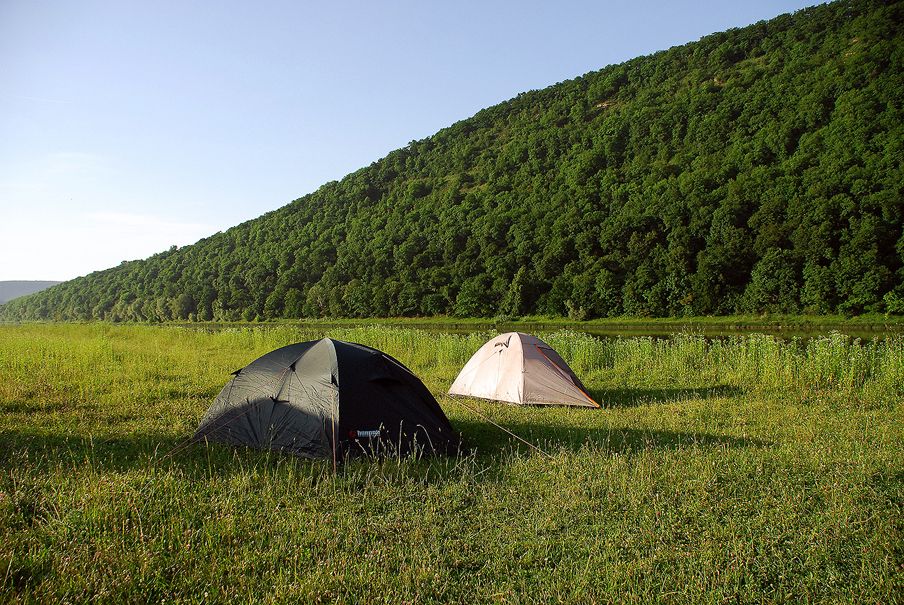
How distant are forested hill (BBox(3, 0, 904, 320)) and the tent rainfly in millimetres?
46812

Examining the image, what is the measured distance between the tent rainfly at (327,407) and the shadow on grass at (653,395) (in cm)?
510

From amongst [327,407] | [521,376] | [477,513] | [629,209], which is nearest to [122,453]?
[327,407]

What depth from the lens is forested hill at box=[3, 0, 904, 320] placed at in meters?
48.7

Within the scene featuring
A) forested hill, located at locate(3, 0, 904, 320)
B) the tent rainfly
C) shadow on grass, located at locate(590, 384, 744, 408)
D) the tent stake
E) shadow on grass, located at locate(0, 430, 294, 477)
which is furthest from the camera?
forested hill, located at locate(3, 0, 904, 320)

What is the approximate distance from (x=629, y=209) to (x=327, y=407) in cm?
6115

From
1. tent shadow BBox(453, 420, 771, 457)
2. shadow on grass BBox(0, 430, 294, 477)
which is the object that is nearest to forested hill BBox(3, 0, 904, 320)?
tent shadow BBox(453, 420, 771, 457)

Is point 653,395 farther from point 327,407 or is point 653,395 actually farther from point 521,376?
point 327,407

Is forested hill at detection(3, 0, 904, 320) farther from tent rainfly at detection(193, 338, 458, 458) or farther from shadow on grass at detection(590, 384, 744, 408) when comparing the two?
tent rainfly at detection(193, 338, 458, 458)

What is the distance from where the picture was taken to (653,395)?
40.0 ft

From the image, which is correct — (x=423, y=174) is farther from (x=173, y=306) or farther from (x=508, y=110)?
(x=173, y=306)

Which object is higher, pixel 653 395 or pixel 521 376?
pixel 521 376

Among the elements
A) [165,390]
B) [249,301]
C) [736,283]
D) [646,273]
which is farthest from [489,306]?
[165,390]

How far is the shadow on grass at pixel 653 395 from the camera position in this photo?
11.3 m

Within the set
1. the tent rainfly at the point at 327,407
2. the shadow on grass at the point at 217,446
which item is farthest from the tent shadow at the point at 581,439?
the tent rainfly at the point at 327,407
